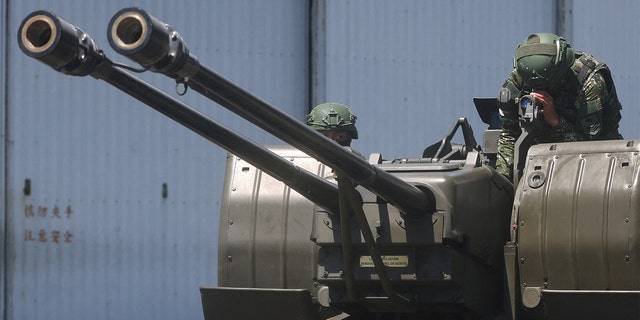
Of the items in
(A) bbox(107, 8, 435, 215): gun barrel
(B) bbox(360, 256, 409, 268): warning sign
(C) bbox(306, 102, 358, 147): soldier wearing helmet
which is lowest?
(B) bbox(360, 256, 409, 268): warning sign

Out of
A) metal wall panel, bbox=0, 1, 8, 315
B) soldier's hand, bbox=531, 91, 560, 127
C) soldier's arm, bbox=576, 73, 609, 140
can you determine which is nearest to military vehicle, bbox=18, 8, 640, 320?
soldier's hand, bbox=531, 91, 560, 127

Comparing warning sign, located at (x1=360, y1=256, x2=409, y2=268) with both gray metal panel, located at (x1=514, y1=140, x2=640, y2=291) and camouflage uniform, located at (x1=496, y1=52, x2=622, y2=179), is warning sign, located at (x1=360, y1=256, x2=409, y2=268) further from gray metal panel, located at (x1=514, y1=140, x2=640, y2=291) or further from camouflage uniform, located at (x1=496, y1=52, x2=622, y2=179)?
camouflage uniform, located at (x1=496, y1=52, x2=622, y2=179)

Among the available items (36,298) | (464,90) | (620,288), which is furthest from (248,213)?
(464,90)

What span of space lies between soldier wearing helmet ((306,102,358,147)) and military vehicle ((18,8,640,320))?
149 inches

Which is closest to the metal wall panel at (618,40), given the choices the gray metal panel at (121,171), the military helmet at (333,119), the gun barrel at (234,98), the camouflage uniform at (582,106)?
the gray metal panel at (121,171)

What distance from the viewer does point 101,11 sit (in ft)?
51.9

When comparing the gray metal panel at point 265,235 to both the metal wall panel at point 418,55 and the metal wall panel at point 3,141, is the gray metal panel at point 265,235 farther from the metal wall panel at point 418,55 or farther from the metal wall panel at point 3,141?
the metal wall panel at point 418,55

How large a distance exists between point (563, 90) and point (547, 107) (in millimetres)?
218

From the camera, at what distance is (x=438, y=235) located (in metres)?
7.45

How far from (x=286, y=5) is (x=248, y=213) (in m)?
8.76

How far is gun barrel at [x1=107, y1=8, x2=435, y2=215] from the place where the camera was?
20.1ft

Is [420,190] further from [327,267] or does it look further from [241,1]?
[241,1]

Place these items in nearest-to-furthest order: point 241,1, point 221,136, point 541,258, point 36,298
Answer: point 221,136 → point 541,258 → point 36,298 → point 241,1

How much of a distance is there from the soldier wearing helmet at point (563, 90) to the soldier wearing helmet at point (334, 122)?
3374 millimetres
